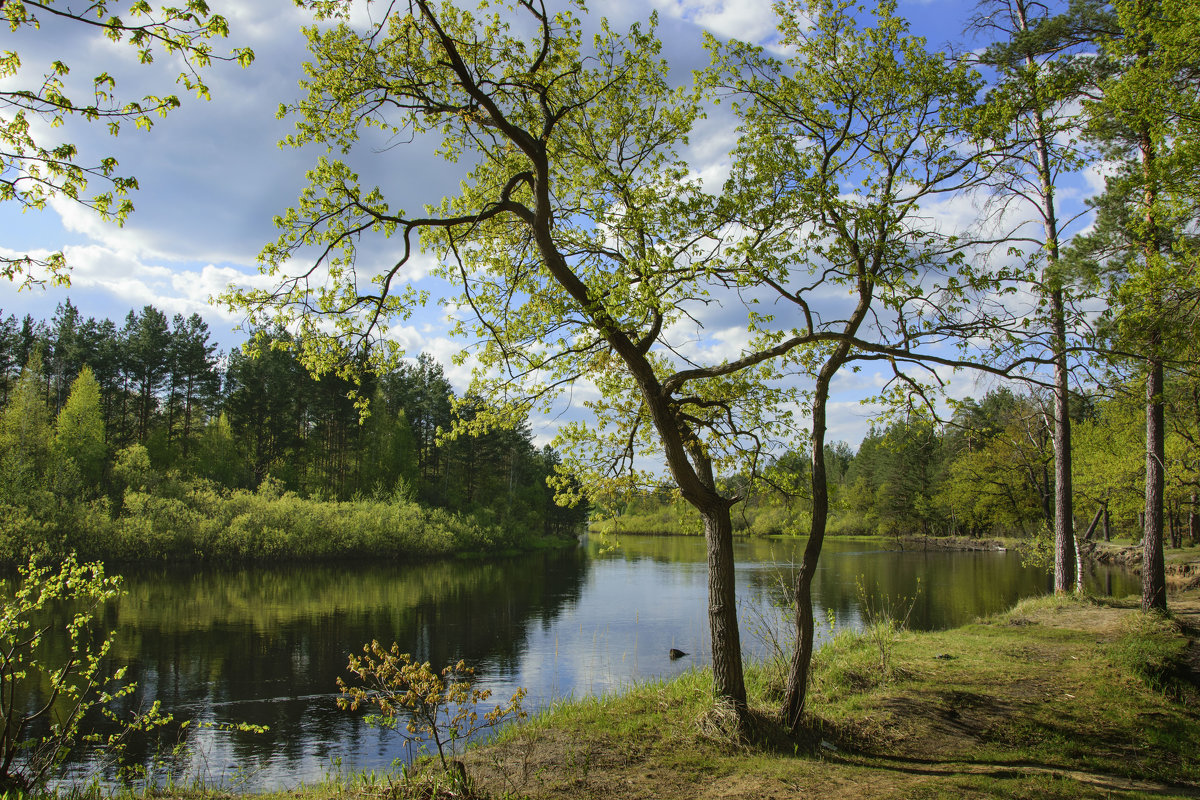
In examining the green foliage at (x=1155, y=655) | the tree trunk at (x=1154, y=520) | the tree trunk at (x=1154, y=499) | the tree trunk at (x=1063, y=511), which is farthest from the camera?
the tree trunk at (x=1063, y=511)

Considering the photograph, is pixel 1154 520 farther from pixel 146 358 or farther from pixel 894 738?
pixel 146 358

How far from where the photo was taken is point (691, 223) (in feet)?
22.7

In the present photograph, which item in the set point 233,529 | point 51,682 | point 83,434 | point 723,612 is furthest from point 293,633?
point 83,434

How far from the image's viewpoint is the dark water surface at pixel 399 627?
1138 centimetres

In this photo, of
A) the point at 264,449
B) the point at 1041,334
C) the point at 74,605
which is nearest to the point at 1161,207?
the point at 1041,334

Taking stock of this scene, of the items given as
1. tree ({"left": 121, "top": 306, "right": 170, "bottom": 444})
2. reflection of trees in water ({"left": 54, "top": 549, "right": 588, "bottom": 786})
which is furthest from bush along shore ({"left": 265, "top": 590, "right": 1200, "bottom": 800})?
tree ({"left": 121, "top": 306, "right": 170, "bottom": 444})

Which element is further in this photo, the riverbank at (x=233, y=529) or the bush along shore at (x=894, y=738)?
the riverbank at (x=233, y=529)

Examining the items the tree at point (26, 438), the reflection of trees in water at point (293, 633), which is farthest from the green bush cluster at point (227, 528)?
the reflection of trees in water at point (293, 633)

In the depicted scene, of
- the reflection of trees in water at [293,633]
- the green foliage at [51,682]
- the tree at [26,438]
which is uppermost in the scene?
the tree at [26,438]

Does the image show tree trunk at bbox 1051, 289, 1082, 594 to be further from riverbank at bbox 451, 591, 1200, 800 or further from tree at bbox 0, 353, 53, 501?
tree at bbox 0, 353, 53, 501

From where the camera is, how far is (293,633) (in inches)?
764

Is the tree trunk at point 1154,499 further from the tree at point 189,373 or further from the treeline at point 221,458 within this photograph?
the tree at point 189,373

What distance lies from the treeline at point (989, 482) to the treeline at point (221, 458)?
16283 millimetres

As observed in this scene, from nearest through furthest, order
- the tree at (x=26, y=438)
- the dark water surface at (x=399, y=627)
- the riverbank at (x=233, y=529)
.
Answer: the dark water surface at (x=399, y=627), the riverbank at (x=233, y=529), the tree at (x=26, y=438)
